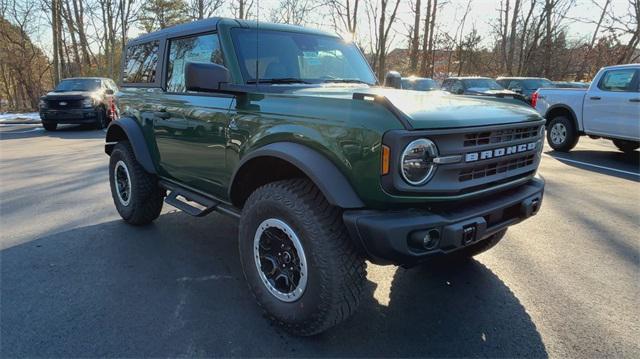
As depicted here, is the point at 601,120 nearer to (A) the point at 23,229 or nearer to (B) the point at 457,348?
(B) the point at 457,348

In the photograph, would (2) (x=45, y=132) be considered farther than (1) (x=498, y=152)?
Yes

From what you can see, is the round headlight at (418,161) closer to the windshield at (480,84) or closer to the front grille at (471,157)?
the front grille at (471,157)

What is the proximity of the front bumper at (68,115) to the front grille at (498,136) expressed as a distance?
45.4 ft

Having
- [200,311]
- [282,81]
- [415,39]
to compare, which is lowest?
[200,311]

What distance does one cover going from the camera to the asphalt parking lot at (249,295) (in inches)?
99.4

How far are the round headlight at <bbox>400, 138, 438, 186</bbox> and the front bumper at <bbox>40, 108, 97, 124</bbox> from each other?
13.9 metres

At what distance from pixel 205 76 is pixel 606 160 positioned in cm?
895

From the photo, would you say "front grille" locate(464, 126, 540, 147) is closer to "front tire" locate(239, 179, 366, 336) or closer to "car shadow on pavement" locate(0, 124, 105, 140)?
"front tire" locate(239, 179, 366, 336)

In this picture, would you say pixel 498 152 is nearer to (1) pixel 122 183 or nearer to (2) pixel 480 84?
(1) pixel 122 183

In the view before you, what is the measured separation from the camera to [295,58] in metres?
3.43

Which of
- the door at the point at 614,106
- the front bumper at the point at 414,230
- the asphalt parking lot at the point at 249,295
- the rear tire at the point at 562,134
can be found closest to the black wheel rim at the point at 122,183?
the asphalt parking lot at the point at 249,295

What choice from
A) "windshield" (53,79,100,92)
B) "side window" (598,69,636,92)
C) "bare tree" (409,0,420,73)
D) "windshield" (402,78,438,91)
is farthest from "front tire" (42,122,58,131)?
"bare tree" (409,0,420,73)

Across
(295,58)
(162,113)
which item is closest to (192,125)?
(162,113)

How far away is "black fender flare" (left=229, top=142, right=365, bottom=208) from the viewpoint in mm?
2281
